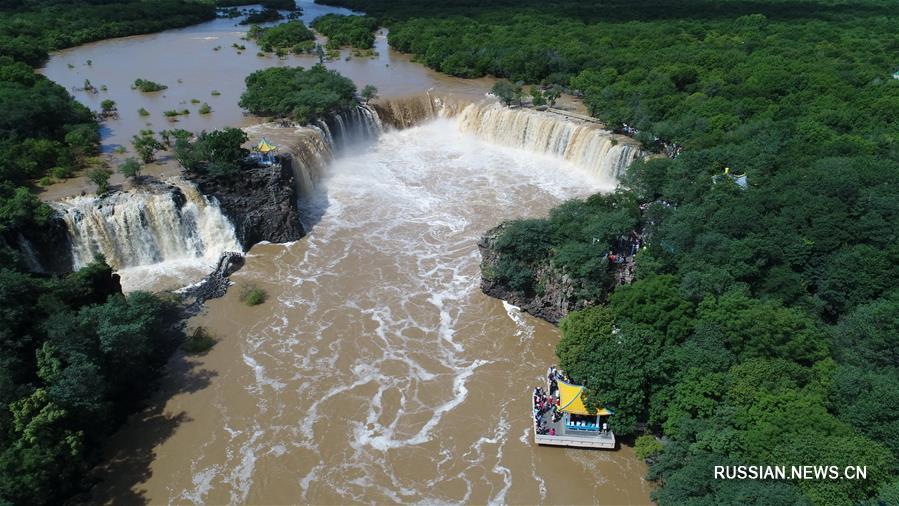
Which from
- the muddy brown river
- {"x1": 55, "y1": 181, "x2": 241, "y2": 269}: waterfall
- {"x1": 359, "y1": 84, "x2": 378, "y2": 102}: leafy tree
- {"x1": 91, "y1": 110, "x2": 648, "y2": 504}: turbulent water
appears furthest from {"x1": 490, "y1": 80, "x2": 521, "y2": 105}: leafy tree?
{"x1": 55, "y1": 181, "x2": 241, "y2": 269}: waterfall

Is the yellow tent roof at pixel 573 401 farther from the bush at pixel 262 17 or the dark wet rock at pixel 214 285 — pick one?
the bush at pixel 262 17

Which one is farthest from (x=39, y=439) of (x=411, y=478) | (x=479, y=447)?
(x=479, y=447)

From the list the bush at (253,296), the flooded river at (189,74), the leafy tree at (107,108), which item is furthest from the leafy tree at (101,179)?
the leafy tree at (107,108)

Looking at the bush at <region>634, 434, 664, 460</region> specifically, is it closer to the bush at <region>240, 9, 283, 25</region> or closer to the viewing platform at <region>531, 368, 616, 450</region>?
the viewing platform at <region>531, 368, 616, 450</region>

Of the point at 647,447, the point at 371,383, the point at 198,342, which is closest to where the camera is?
the point at 647,447

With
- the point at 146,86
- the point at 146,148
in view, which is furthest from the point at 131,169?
the point at 146,86

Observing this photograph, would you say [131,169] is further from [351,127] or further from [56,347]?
[351,127]

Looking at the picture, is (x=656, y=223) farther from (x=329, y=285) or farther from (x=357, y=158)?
(x=357, y=158)
